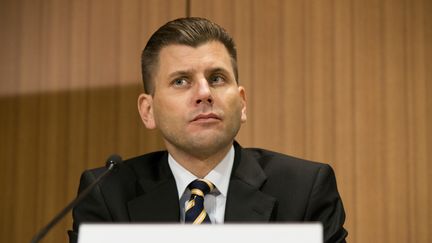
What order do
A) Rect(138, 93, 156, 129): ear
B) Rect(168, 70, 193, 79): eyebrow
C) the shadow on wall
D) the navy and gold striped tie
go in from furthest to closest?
the shadow on wall → Rect(138, 93, 156, 129): ear → Rect(168, 70, 193, 79): eyebrow → the navy and gold striped tie

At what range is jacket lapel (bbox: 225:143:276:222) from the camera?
1698mm

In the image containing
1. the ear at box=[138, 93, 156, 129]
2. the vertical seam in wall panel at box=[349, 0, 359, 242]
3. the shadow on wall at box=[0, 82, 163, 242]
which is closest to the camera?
the ear at box=[138, 93, 156, 129]

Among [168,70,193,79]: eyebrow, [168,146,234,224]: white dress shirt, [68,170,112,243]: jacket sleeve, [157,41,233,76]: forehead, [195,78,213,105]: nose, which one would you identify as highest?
[157,41,233,76]: forehead

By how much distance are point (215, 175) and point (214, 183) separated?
0.03 m

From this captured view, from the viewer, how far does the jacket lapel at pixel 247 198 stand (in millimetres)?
1698

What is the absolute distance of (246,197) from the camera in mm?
1738

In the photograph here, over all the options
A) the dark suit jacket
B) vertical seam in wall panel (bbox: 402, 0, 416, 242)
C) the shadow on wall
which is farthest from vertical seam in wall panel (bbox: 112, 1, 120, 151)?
vertical seam in wall panel (bbox: 402, 0, 416, 242)

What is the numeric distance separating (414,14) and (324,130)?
59cm

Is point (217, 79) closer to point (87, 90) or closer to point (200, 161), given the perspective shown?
point (200, 161)

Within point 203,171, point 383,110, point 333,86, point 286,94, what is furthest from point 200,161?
point 383,110

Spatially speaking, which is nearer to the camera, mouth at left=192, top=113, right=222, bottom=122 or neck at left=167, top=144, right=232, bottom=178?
mouth at left=192, top=113, right=222, bottom=122

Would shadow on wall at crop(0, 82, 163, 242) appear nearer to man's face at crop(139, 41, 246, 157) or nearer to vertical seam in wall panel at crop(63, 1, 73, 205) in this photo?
vertical seam in wall panel at crop(63, 1, 73, 205)

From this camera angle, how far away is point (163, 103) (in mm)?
1823

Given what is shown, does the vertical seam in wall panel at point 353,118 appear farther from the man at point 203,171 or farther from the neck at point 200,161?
the neck at point 200,161
